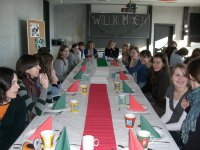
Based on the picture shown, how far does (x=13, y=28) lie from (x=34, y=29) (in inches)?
37.9

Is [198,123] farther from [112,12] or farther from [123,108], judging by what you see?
[112,12]

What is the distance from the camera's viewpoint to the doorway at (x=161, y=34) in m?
10.3

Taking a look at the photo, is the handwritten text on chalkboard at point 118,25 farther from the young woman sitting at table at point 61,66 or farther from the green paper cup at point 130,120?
the green paper cup at point 130,120

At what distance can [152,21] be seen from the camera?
10.2 meters

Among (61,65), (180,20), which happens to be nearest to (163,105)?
(61,65)

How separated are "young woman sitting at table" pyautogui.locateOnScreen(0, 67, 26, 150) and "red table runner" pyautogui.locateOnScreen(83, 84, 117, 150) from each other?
1.72 feet

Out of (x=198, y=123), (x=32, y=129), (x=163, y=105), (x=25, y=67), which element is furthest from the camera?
(x=163, y=105)

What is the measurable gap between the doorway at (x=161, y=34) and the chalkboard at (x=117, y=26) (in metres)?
0.58

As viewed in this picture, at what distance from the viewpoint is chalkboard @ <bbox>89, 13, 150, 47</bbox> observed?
972cm

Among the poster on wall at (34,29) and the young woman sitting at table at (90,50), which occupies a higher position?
the poster on wall at (34,29)

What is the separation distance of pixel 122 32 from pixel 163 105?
7248mm

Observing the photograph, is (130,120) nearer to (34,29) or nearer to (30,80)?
(30,80)

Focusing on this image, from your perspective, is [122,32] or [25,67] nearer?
[25,67]

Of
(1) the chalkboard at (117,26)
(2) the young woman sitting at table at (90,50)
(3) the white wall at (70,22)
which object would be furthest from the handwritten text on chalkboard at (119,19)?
(2) the young woman sitting at table at (90,50)
